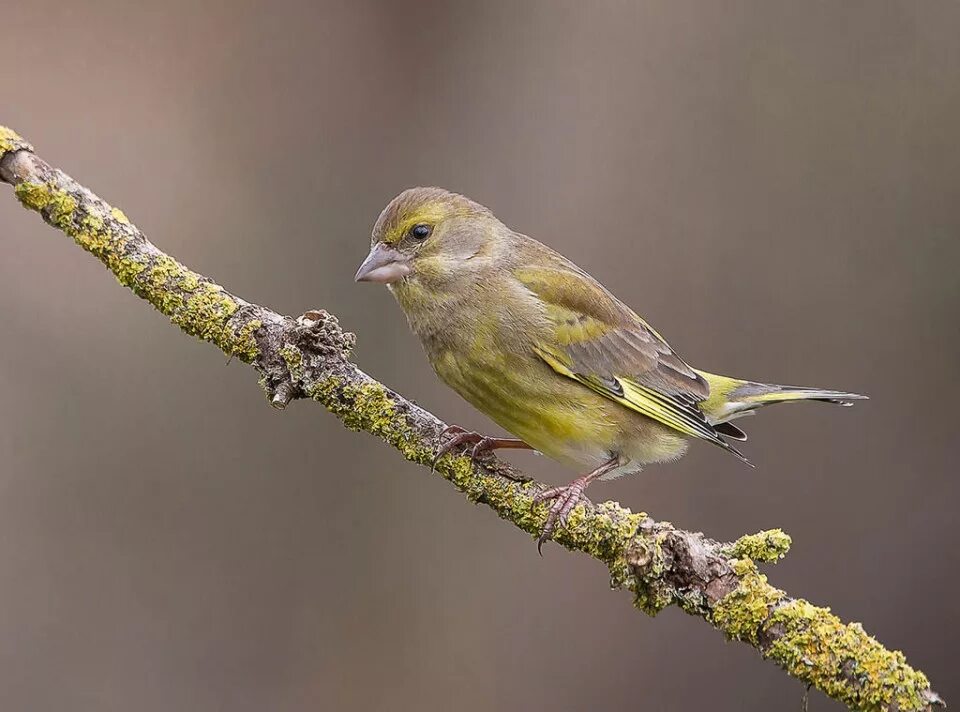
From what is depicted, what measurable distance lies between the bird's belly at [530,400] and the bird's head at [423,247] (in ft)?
1.15

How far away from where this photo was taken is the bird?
4.57 metres

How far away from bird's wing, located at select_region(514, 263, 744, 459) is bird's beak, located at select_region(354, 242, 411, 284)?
51cm

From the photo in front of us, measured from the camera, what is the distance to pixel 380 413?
3.81 meters

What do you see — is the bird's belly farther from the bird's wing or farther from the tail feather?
the tail feather

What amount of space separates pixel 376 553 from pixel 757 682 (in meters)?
2.54

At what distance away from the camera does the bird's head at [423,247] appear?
4.71 metres

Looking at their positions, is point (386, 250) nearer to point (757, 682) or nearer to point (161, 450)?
point (161, 450)

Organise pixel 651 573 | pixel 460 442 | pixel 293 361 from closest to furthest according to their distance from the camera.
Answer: pixel 651 573 → pixel 293 361 → pixel 460 442

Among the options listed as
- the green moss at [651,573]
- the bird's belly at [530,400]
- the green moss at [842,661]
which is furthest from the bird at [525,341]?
the green moss at [842,661]

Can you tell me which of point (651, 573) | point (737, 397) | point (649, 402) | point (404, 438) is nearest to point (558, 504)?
point (651, 573)

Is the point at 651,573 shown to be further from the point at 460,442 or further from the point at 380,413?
the point at 380,413

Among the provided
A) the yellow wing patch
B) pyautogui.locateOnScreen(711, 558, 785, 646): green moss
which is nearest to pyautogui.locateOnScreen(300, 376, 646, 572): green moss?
pyautogui.locateOnScreen(711, 558, 785, 646): green moss

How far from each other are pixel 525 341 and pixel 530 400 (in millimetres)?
262

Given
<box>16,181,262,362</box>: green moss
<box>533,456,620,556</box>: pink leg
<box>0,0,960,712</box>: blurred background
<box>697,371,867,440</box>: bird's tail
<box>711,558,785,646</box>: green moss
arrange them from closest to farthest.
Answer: <box>711,558,785,646</box>: green moss
<box>533,456,620,556</box>: pink leg
<box>16,181,262,362</box>: green moss
<box>697,371,867,440</box>: bird's tail
<box>0,0,960,712</box>: blurred background
